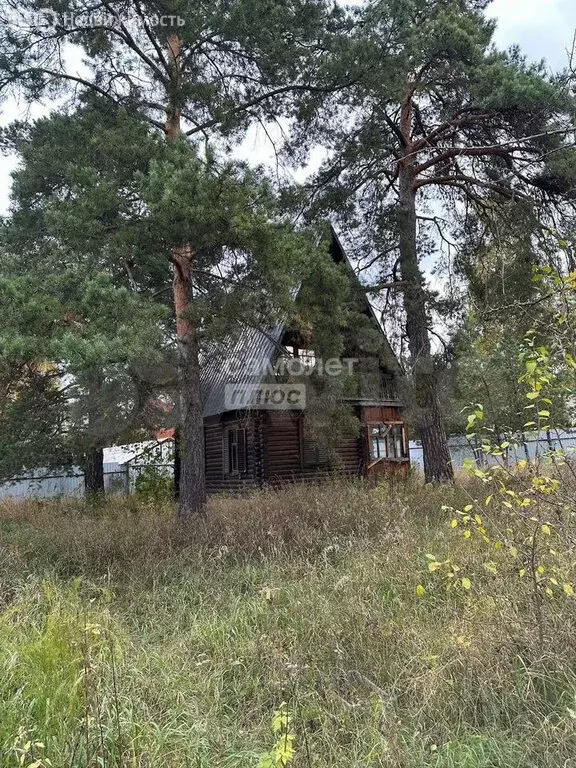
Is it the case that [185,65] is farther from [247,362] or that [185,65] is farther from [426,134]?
[247,362]

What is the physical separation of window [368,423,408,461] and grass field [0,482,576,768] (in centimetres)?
1120

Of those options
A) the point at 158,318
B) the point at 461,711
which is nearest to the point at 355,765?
the point at 461,711

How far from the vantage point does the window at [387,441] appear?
1705 centimetres

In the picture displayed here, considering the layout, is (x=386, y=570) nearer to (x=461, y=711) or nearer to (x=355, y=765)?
(x=461, y=711)

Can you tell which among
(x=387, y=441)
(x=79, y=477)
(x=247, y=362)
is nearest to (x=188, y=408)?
(x=247, y=362)

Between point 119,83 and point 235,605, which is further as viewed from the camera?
point 119,83

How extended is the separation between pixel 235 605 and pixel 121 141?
6.03m

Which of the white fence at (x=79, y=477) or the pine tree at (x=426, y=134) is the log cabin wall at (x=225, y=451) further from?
the pine tree at (x=426, y=134)

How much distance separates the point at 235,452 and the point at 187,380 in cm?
804

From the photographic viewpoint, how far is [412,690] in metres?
3.02

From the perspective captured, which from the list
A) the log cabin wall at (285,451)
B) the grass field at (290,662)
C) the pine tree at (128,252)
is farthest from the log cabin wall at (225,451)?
the grass field at (290,662)

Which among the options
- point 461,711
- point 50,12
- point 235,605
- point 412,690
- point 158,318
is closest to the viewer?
point 461,711

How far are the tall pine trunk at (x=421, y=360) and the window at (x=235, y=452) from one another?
18.4ft

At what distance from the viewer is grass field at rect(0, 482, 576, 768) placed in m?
2.47
